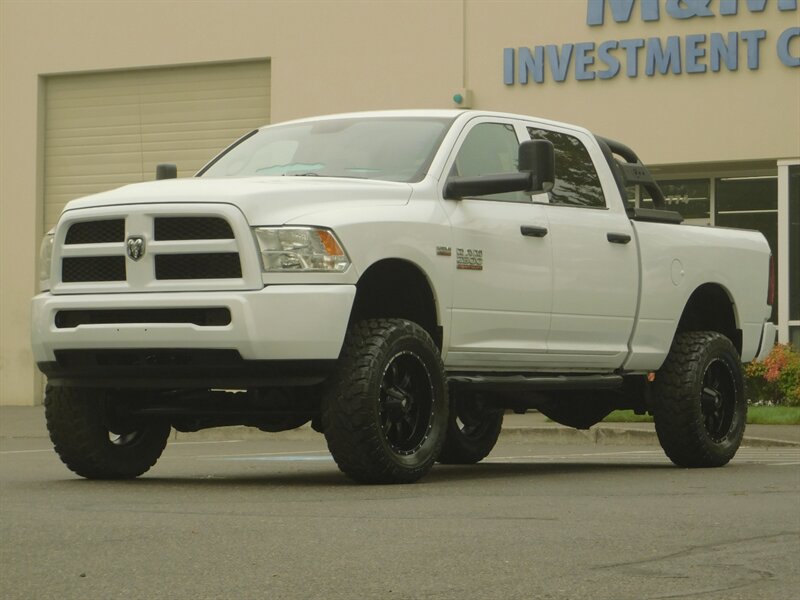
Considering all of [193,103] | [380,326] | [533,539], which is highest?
[193,103]

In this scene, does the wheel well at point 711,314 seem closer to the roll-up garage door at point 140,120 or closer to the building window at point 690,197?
the building window at point 690,197

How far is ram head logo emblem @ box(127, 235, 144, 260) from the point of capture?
905cm

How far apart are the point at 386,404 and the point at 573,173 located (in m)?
2.63

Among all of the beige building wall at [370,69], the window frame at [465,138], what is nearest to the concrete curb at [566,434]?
the beige building wall at [370,69]

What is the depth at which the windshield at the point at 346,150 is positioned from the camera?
10.0m

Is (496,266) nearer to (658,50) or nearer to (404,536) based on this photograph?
(404,536)

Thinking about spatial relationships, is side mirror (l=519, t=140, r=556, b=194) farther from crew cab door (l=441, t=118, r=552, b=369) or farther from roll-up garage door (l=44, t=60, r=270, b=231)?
roll-up garage door (l=44, t=60, r=270, b=231)

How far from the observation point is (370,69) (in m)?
25.4

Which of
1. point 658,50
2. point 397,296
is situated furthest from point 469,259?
point 658,50

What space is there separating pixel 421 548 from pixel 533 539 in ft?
1.73

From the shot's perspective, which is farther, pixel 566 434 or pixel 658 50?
pixel 658 50

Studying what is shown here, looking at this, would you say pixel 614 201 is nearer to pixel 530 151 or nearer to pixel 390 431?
pixel 530 151

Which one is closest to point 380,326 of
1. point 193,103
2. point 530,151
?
point 530,151

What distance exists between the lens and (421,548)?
6.47 meters
